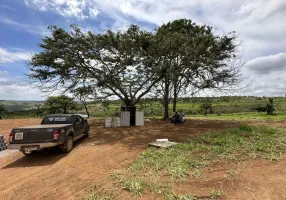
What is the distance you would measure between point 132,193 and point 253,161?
11.9ft

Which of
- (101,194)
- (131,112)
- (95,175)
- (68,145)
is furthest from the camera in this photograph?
(131,112)

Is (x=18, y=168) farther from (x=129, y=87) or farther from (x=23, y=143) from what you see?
(x=129, y=87)

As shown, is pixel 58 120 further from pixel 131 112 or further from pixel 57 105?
pixel 57 105

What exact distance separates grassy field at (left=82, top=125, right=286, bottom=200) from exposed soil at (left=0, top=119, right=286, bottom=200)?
Result: 236 mm

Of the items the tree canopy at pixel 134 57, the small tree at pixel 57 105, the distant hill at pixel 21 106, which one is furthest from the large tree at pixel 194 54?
the distant hill at pixel 21 106

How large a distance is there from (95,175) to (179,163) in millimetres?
2355

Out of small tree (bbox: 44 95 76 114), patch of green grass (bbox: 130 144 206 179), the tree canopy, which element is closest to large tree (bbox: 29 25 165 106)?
the tree canopy

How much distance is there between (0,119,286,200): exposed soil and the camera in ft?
16.0

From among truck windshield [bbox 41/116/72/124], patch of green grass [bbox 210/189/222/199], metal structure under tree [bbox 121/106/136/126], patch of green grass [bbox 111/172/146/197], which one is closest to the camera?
patch of green grass [bbox 210/189/222/199]

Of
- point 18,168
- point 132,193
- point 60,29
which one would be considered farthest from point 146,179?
point 60,29

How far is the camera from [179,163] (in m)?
6.52

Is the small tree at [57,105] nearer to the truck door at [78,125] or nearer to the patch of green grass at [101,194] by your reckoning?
the truck door at [78,125]

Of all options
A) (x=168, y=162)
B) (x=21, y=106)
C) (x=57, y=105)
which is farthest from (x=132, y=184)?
(x=21, y=106)

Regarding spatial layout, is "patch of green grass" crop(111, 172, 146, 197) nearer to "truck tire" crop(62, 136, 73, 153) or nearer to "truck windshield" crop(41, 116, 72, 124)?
"truck tire" crop(62, 136, 73, 153)
